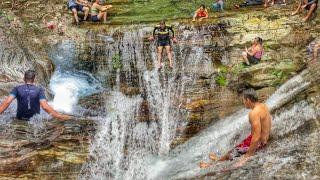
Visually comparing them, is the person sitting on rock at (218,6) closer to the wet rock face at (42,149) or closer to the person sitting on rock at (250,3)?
the person sitting on rock at (250,3)

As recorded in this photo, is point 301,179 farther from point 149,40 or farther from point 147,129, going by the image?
point 149,40

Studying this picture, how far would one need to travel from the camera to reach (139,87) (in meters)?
13.8

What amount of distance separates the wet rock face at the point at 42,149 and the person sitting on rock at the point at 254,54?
4798 millimetres

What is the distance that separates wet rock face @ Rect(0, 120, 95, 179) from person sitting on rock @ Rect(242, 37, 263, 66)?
480 centimetres

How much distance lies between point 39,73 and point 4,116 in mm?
2732

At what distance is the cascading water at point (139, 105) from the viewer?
38.8 feet

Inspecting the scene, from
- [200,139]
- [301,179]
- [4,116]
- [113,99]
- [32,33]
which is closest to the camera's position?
[301,179]

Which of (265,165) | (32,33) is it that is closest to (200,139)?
(265,165)

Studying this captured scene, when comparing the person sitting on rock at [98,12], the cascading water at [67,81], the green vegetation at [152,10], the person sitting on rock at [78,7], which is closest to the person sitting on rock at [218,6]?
the green vegetation at [152,10]

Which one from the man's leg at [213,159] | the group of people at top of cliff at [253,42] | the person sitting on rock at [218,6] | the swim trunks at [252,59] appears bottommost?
the man's leg at [213,159]

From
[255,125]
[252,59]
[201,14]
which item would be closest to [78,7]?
[201,14]

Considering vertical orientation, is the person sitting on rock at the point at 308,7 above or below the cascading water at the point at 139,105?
above

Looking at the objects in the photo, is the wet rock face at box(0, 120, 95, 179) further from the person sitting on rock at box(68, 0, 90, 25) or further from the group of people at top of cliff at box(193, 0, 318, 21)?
the group of people at top of cliff at box(193, 0, 318, 21)

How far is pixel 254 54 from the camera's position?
1391cm
